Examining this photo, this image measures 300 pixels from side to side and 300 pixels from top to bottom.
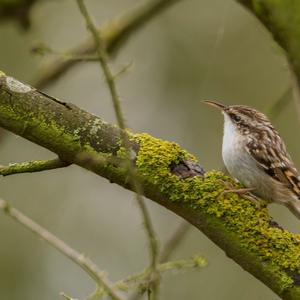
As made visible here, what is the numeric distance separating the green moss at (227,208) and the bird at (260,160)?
0.62m

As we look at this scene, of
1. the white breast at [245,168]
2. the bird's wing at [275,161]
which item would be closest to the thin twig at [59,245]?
the white breast at [245,168]

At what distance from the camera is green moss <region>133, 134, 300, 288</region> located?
12.6 ft

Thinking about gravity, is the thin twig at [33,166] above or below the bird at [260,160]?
below

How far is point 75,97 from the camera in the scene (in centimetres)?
1095

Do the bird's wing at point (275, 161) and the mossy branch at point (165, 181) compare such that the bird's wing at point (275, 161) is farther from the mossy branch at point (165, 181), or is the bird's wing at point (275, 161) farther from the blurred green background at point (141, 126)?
the blurred green background at point (141, 126)

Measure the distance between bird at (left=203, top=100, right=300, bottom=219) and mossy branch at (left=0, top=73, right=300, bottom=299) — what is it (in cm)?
68

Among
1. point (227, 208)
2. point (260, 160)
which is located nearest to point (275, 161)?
point (260, 160)

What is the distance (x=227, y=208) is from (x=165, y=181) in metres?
0.29

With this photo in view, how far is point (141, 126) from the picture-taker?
10805mm

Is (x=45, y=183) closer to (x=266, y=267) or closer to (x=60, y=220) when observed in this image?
(x=60, y=220)

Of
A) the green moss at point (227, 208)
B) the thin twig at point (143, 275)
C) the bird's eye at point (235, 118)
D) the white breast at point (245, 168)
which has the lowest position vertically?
the thin twig at point (143, 275)

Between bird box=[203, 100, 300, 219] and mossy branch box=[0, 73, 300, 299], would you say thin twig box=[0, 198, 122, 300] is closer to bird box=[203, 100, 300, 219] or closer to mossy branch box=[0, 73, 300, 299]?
mossy branch box=[0, 73, 300, 299]

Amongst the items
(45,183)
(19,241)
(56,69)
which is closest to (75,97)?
(45,183)

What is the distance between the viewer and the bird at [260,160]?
481cm
